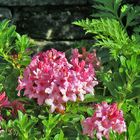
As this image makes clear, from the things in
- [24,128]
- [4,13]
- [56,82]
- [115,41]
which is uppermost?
[4,13]

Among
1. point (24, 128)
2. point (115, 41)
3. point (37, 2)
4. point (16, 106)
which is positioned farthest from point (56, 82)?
point (37, 2)

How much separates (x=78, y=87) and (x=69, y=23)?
1584mm

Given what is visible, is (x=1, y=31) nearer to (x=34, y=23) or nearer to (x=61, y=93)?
(x=61, y=93)

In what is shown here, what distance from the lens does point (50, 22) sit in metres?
3.91

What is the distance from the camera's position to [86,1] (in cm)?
389

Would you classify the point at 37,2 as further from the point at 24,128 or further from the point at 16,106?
the point at 24,128

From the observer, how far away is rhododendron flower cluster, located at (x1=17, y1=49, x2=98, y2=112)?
2362mm

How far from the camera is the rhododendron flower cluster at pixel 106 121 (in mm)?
2271

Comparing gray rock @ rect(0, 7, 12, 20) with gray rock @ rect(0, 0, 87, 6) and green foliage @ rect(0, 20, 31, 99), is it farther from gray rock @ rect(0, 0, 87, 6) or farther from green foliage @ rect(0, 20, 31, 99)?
green foliage @ rect(0, 20, 31, 99)

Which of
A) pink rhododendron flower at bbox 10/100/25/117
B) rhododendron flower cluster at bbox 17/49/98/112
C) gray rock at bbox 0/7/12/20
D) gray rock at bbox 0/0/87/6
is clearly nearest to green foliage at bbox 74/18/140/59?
rhododendron flower cluster at bbox 17/49/98/112

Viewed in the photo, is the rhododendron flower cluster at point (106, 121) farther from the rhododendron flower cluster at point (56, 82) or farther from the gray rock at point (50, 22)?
the gray rock at point (50, 22)

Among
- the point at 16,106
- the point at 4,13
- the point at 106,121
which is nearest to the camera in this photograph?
A: the point at 106,121

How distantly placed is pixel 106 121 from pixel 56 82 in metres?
0.30

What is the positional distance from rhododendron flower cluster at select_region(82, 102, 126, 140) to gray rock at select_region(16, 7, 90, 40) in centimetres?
171
